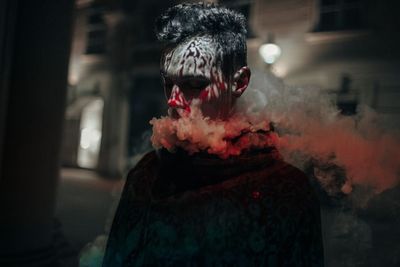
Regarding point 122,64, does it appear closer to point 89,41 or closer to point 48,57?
point 89,41

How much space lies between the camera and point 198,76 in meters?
1.59

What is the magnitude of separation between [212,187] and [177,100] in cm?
39

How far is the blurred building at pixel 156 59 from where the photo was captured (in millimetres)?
8297

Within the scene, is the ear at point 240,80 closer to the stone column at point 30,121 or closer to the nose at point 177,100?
the nose at point 177,100

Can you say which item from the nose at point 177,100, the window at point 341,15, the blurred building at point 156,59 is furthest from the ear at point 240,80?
the window at point 341,15

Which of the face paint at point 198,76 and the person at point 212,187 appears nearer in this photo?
the person at point 212,187

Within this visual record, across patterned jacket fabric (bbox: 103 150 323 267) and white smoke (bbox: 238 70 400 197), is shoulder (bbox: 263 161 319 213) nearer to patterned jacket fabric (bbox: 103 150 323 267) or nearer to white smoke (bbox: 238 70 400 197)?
patterned jacket fabric (bbox: 103 150 323 267)

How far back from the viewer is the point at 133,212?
1.69 meters

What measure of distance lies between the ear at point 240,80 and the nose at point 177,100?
24 cm

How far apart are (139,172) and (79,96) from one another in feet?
49.6

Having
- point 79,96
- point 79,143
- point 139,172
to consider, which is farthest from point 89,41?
point 139,172

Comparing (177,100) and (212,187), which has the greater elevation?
(177,100)

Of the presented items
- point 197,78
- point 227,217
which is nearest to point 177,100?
point 197,78

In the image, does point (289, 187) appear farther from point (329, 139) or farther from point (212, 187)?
point (329, 139)
